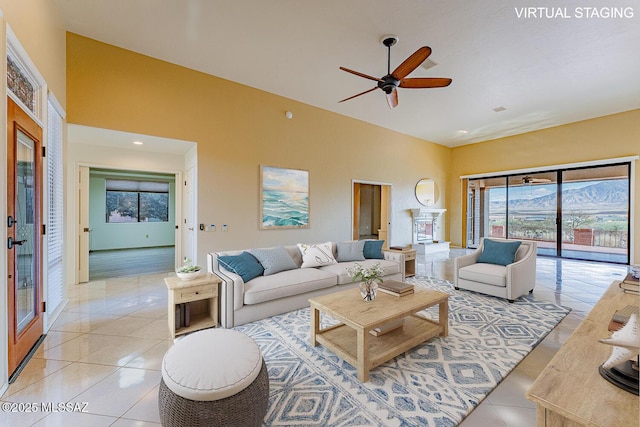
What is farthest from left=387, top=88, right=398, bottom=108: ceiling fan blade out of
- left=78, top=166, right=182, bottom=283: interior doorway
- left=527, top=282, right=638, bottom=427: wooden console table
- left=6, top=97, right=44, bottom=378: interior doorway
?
left=78, top=166, right=182, bottom=283: interior doorway

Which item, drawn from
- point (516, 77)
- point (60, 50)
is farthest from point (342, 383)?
point (516, 77)

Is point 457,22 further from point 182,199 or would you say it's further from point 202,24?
point 182,199

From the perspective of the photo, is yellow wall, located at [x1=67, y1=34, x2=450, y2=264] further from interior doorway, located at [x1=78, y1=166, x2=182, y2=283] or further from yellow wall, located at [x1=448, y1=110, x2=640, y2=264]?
yellow wall, located at [x1=448, y1=110, x2=640, y2=264]

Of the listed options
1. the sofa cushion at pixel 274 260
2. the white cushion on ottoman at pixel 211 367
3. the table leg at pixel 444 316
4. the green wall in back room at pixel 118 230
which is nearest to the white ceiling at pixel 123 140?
the sofa cushion at pixel 274 260

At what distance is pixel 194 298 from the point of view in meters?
2.66

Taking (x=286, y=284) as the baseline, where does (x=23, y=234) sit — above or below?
above

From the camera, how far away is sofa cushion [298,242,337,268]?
375 cm

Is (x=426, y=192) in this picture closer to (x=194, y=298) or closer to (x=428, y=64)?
(x=428, y=64)

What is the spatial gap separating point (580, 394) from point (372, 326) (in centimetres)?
116

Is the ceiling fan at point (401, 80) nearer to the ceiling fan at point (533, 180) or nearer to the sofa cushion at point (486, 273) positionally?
the sofa cushion at point (486, 273)

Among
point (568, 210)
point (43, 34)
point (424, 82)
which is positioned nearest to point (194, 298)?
point (43, 34)

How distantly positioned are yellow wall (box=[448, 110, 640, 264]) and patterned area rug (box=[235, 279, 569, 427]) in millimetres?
5583

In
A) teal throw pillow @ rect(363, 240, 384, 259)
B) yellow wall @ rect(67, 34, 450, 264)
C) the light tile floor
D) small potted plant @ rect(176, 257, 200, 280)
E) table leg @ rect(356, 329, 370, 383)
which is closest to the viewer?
the light tile floor

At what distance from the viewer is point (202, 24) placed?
10.7 feet
